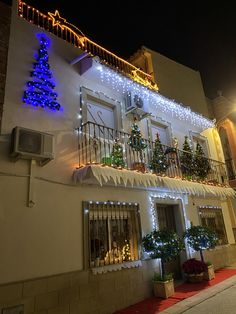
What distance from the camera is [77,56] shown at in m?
7.93

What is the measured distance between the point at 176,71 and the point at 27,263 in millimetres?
11300

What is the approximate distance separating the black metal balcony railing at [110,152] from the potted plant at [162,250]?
6.73 ft

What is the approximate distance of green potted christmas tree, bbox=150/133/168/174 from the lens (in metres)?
8.73

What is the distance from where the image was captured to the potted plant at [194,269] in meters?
8.20

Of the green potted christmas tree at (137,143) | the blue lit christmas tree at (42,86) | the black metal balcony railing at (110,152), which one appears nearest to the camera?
the blue lit christmas tree at (42,86)

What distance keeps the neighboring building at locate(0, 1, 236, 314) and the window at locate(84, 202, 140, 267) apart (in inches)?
1.1

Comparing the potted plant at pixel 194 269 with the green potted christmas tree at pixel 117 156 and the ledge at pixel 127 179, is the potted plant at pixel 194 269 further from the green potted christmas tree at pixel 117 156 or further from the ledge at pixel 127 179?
the green potted christmas tree at pixel 117 156

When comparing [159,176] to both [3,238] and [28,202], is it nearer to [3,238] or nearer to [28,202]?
[28,202]

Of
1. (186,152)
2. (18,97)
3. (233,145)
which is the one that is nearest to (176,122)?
(186,152)

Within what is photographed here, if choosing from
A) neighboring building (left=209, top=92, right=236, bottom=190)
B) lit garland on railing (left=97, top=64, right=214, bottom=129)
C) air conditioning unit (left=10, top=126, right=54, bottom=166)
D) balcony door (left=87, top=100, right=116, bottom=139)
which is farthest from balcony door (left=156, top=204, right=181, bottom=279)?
neighboring building (left=209, top=92, right=236, bottom=190)

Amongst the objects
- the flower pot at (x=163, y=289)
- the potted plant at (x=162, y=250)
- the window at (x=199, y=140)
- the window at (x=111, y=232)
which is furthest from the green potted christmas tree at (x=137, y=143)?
the window at (x=199, y=140)

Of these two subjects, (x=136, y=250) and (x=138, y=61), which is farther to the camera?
(x=138, y=61)

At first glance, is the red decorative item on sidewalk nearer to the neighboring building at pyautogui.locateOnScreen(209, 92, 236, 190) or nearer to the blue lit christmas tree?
the blue lit christmas tree

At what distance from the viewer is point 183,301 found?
6387mm
